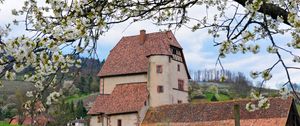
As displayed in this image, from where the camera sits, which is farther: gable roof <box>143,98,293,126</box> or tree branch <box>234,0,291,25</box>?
gable roof <box>143,98,293,126</box>

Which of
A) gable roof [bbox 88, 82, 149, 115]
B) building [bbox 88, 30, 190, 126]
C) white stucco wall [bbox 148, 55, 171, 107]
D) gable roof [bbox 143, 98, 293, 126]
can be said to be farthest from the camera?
white stucco wall [bbox 148, 55, 171, 107]

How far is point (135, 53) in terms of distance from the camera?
4334 cm

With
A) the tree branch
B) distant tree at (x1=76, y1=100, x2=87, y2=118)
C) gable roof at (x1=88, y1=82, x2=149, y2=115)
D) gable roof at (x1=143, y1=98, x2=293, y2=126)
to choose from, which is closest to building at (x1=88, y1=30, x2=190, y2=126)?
gable roof at (x1=88, y1=82, x2=149, y2=115)

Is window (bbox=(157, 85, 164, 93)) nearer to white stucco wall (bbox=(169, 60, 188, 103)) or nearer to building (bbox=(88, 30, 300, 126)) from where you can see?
building (bbox=(88, 30, 300, 126))

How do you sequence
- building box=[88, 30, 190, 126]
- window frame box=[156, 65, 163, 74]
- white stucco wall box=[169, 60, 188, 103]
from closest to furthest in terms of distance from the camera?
building box=[88, 30, 190, 126], window frame box=[156, 65, 163, 74], white stucco wall box=[169, 60, 188, 103]

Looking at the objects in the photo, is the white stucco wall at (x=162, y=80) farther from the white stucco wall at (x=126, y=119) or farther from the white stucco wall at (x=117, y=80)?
the white stucco wall at (x=126, y=119)

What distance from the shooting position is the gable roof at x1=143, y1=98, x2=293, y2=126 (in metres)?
32.7

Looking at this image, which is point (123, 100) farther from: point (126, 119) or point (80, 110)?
point (80, 110)

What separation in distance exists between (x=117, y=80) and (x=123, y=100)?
8.31 feet

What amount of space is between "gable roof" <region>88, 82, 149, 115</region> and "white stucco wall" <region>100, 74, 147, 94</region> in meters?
0.33

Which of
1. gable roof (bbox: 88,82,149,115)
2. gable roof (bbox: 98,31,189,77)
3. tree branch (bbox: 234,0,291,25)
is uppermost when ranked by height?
gable roof (bbox: 98,31,189,77)

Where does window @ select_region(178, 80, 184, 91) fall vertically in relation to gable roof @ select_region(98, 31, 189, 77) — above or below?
below

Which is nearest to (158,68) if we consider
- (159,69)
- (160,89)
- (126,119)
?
(159,69)

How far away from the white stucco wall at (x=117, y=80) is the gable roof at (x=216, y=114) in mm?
2981
